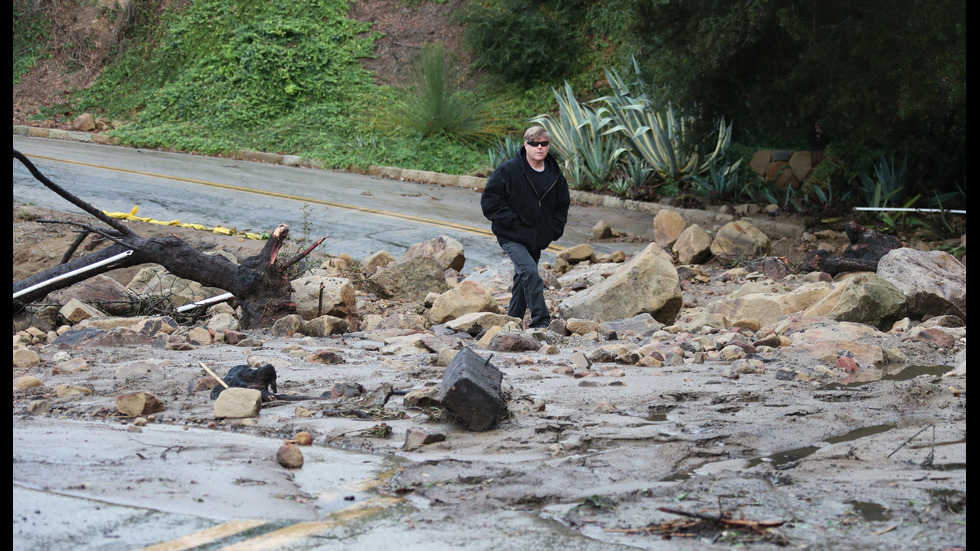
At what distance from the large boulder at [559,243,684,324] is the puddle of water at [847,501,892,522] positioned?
4.20 metres

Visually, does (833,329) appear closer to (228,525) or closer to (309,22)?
(228,525)

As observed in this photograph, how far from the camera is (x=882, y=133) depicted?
1205cm

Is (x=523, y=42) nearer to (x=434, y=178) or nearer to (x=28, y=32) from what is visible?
(x=434, y=178)

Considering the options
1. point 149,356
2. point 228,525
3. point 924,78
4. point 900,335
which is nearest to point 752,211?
point 924,78

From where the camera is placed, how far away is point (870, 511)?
2814 millimetres

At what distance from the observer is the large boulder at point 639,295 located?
707cm

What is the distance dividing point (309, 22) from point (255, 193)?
9974 millimetres

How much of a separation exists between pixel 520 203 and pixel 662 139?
345 inches

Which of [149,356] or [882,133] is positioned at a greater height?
[882,133]

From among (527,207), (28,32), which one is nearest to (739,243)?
(527,207)

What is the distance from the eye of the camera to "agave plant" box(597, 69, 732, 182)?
14898 millimetres

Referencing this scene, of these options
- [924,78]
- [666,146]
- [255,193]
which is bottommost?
[255,193]

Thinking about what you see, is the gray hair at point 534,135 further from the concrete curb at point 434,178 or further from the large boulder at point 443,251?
the concrete curb at point 434,178

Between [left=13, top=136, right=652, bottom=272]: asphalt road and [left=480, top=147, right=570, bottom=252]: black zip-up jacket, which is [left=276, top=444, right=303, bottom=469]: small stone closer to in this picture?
[left=480, top=147, right=570, bottom=252]: black zip-up jacket
